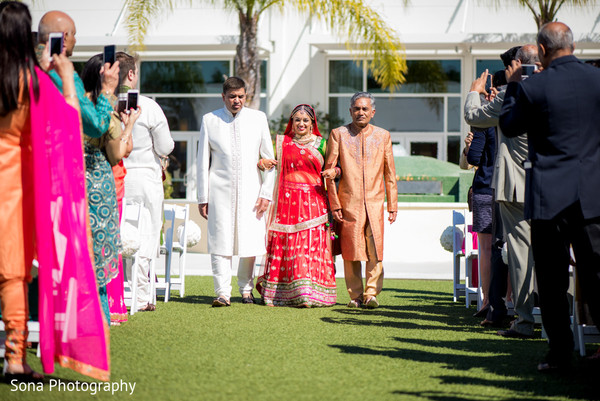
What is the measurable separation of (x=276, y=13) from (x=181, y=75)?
356cm

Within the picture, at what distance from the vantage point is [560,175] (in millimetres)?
4434

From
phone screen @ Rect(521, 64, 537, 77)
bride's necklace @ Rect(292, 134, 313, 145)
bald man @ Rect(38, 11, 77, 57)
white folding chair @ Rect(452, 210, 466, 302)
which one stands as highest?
bald man @ Rect(38, 11, 77, 57)

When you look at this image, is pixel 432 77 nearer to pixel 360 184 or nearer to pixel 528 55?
pixel 360 184

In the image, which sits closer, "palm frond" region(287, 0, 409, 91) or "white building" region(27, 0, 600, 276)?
"palm frond" region(287, 0, 409, 91)

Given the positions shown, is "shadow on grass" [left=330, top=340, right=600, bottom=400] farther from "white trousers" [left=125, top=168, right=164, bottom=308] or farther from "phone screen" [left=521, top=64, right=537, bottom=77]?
"white trousers" [left=125, top=168, right=164, bottom=308]

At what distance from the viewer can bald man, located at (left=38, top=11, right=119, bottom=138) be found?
4.42 m

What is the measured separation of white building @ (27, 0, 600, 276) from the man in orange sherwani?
1601 centimetres

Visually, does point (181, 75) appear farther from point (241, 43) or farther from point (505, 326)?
point (505, 326)

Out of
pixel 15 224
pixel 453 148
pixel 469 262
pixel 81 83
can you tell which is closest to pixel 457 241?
pixel 469 262

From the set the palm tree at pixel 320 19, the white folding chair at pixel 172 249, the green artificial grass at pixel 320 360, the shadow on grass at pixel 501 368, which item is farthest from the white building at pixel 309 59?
the shadow on grass at pixel 501 368

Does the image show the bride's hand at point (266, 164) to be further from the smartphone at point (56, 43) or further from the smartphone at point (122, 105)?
the smartphone at point (56, 43)

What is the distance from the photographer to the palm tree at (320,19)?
742 inches

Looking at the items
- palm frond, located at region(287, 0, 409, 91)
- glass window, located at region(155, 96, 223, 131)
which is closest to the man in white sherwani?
palm frond, located at region(287, 0, 409, 91)

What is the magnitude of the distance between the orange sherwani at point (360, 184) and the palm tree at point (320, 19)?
10647 millimetres
